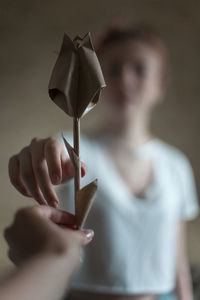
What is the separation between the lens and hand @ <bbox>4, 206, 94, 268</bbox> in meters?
0.12

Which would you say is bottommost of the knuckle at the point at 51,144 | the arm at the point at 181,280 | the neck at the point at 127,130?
the arm at the point at 181,280

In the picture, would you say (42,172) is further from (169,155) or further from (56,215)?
(169,155)

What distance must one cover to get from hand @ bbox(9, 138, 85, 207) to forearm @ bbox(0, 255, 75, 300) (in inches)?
2.2

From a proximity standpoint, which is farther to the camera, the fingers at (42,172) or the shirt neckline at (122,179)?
the shirt neckline at (122,179)

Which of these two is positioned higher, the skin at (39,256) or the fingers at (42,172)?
the fingers at (42,172)

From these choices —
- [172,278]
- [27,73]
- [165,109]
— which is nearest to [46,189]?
[27,73]


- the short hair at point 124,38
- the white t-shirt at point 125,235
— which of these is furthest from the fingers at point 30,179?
→ the short hair at point 124,38

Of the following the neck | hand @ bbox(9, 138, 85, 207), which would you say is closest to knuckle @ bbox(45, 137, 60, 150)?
hand @ bbox(9, 138, 85, 207)

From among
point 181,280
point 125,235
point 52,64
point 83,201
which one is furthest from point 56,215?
point 181,280

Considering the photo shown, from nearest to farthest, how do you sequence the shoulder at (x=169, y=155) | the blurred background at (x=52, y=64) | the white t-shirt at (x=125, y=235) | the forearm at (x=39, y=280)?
1. the forearm at (x=39, y=280)
2. the blurred background at (x=52, y=64)
3. the white t-shirt at (x=125, y=235)
4. the shoulder at (x=169, y=155)

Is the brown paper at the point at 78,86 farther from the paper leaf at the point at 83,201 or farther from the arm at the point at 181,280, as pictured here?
the arm at the point at 181,280

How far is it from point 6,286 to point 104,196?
40 cm

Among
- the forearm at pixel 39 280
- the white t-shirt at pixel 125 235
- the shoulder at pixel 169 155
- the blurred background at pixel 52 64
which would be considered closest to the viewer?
the forearm at pixel 39 280

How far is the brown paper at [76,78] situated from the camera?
150 millimetres
